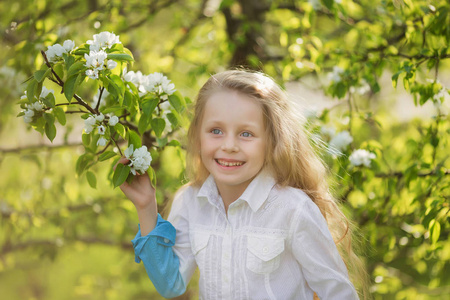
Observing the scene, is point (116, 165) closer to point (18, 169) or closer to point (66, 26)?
point (66, 26)

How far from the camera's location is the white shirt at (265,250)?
1573 millimetres

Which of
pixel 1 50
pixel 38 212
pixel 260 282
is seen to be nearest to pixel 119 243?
pixel 38 212

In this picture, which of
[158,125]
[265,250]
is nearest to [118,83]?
[158,125]

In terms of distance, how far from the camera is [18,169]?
4172 millimetres

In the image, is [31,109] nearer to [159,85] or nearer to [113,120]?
[113,120]

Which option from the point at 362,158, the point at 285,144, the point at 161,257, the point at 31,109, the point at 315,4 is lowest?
the point at 161,257

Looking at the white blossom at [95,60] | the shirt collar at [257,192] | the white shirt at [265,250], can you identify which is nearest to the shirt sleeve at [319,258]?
the white shirt at [265,250]

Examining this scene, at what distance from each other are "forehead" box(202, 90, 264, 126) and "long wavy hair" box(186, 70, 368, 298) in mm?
21

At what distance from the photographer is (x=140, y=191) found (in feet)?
5.54

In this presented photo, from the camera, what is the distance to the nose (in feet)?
5.26

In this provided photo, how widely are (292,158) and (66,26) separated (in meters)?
1.68

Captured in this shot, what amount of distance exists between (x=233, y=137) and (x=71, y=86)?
504mm

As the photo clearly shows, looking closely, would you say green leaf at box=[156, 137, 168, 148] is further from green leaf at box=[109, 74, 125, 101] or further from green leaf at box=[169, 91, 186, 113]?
green leaf at box=[109, 74, 125, 101]

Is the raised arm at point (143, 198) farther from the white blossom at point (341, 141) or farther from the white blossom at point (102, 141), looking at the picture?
the white blossom at point (341, 141)
